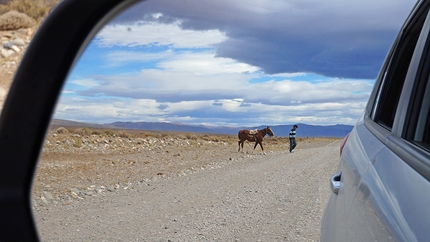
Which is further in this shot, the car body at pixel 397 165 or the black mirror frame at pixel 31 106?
the black mirror frame at pixel 31 106

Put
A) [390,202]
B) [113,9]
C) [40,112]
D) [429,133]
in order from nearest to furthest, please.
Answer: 1. [390,202]
2. [429,133]
3. [40,112]
4. [113,9]

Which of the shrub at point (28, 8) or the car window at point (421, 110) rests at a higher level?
the shrub at point (28, 8)

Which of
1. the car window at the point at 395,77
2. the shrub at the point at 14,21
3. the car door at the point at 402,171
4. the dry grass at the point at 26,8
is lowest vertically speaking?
the car door at the point at 402,171

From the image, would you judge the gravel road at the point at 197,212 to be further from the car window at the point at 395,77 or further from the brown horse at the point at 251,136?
the brown horse at the point at 251,136

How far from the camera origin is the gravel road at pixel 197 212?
5.80 m

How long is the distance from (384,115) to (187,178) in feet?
29.2

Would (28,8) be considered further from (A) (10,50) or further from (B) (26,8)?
(A) (10,50)

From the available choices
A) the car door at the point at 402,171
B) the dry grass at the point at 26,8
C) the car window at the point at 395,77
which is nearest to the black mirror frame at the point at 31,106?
the car door at the point at 402,171

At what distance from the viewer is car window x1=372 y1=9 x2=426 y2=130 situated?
2396 millimetres

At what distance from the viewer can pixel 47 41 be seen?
7.57 feet

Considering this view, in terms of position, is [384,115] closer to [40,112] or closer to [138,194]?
[40,112]

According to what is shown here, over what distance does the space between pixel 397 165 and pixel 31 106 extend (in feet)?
4.97

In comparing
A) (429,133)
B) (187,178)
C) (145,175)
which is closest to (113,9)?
(429,133)

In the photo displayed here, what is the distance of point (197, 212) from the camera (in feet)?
22.9
